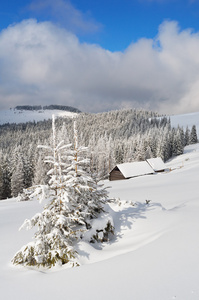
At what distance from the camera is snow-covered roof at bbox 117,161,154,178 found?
39656 millimetres

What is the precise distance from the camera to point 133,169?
4088cm

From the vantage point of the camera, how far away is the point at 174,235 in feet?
18.5

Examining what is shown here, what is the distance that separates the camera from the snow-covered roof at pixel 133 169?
39.7 meters

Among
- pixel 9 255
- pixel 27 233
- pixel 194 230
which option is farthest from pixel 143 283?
pixel 27 233

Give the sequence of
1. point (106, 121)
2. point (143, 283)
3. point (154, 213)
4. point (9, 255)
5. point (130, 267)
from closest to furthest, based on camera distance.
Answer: point (143, 283) < point (130, 267) < point (9, 255) < point (154, 213) < point (106, 121)

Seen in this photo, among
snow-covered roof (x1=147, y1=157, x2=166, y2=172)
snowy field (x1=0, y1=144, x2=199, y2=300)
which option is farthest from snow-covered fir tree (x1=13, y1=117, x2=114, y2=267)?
snow-covered roof (x1=147, y1=157, x2=166, y2=172)

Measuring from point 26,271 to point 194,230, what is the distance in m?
4.95

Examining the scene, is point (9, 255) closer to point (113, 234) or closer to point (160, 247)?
point (113, 234)

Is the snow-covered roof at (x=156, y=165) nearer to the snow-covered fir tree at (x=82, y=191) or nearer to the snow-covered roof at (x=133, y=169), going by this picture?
the snow-covered roof at (x=133, y=169)

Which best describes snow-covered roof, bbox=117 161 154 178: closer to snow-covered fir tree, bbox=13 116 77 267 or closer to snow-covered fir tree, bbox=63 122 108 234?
snow-covered fir tree, bbox=63 122 108 234

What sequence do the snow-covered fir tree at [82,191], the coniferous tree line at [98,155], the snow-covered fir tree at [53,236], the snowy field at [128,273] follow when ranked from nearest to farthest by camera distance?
the snowy field at [128,273], the snow-covered fir tree at [53,236], the snow-covered fir tree at [82,191], the coniferous tree line at [98,155]

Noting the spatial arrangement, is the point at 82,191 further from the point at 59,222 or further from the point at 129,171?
the point at 129,171

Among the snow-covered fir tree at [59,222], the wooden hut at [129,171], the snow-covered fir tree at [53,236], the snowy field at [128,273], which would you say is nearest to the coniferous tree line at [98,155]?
the snow-covered fir tree at [59,222]

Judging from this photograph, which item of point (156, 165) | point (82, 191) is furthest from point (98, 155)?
point (82, 191)
